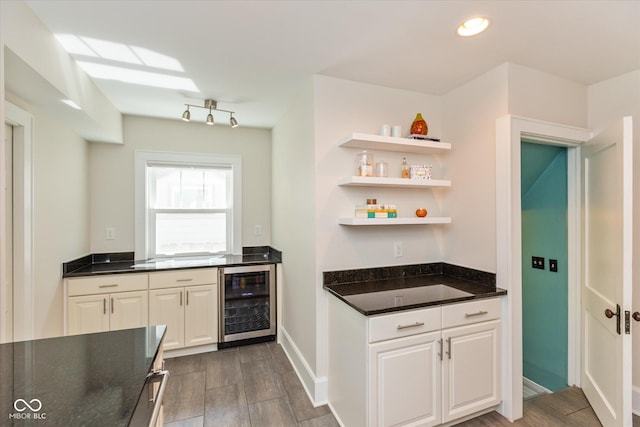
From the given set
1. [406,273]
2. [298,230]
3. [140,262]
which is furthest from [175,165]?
[406,273]

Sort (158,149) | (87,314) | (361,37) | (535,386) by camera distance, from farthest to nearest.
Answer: (158,149), (535,386), (87,314), (361,37)

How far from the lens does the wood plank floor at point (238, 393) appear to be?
1.97 meters

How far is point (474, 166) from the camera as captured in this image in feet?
7.32

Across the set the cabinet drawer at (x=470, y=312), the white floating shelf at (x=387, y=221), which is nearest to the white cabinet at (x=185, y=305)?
the white floating shelf at (x=387, y=221)

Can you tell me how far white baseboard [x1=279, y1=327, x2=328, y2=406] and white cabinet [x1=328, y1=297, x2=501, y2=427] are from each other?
0.42ft

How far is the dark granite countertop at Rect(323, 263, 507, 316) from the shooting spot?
1766mm

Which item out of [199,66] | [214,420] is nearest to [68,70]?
[199,66]

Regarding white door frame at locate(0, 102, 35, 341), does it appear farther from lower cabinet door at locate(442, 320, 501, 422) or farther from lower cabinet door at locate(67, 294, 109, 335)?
lower cabinet door at locate(442, 320, 501, 422)

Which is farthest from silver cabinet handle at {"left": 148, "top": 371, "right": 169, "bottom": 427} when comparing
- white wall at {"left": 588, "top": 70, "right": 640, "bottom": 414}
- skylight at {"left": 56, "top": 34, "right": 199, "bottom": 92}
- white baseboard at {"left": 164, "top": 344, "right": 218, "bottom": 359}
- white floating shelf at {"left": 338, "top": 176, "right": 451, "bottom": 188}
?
white wall at {"left": 588, "top": 70, "right": 640, "bottom": 414}

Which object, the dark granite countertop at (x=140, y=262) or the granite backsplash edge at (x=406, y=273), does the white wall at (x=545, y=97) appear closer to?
the granite backsplash edge at (x=406, y=273)

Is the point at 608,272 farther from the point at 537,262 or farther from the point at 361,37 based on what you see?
the point at 361,37

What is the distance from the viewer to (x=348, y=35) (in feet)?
5.71

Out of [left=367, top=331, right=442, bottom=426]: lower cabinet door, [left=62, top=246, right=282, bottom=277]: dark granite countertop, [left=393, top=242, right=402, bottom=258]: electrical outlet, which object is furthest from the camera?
[left=62, top=246, right=282, bottom=277]: dark granite countertop

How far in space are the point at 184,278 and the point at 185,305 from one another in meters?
0.27
